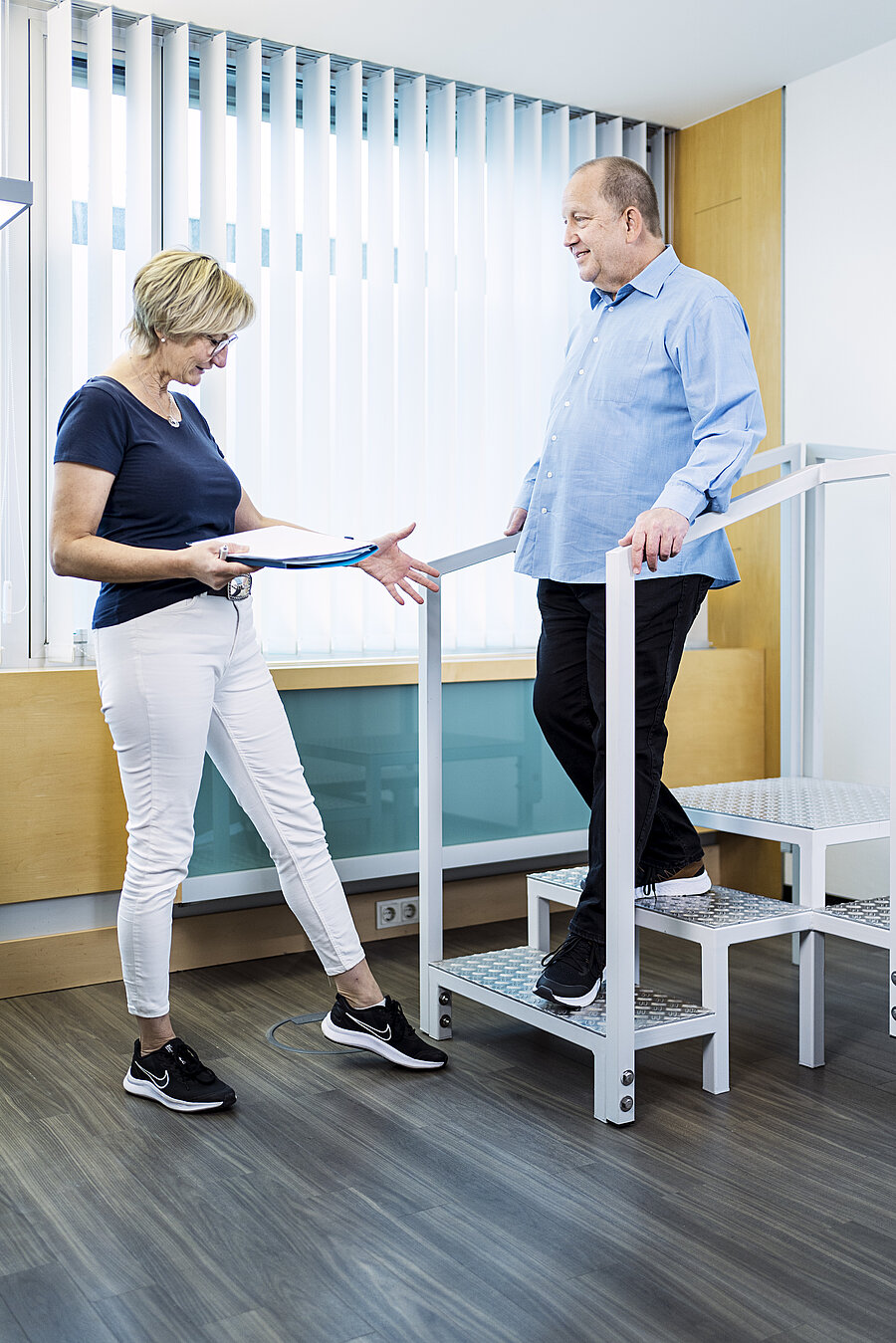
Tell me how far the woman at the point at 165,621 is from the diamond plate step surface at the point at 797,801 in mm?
873

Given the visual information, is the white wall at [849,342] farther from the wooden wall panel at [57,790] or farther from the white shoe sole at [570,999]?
the wooden wall panel at [57,790]

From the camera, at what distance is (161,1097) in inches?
81.8

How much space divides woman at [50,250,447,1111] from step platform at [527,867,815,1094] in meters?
0.60

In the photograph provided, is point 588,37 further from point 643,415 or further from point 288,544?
point 288,544

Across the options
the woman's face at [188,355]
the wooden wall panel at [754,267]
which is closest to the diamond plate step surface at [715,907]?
the woman's face at [188,355]

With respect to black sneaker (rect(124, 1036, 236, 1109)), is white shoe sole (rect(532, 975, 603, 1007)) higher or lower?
higher

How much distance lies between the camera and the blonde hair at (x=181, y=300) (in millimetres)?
2027

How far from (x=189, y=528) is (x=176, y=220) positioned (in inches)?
56.8

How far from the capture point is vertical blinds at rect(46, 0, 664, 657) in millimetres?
3064

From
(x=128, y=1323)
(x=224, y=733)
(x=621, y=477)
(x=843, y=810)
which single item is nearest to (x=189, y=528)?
(x=224, y=733)

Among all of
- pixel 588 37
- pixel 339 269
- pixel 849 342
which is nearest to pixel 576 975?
pixel 339 269

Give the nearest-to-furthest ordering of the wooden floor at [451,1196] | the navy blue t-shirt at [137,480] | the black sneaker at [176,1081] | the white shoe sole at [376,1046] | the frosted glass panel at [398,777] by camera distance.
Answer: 1. the wooden floor at [451,1196]
2. the navy blue t-shirt at [137,480]
3. the black sneaker at [176,1081]
4. the white shoe sole at [376,1046]
5. the frosted glass panel at [398,777]

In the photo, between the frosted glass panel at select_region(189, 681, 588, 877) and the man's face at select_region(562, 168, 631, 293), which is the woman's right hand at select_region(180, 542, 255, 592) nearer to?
the man's face at select_region(562, 168, 631, 293)

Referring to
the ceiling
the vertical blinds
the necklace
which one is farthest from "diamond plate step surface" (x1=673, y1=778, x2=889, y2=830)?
the ceiling
